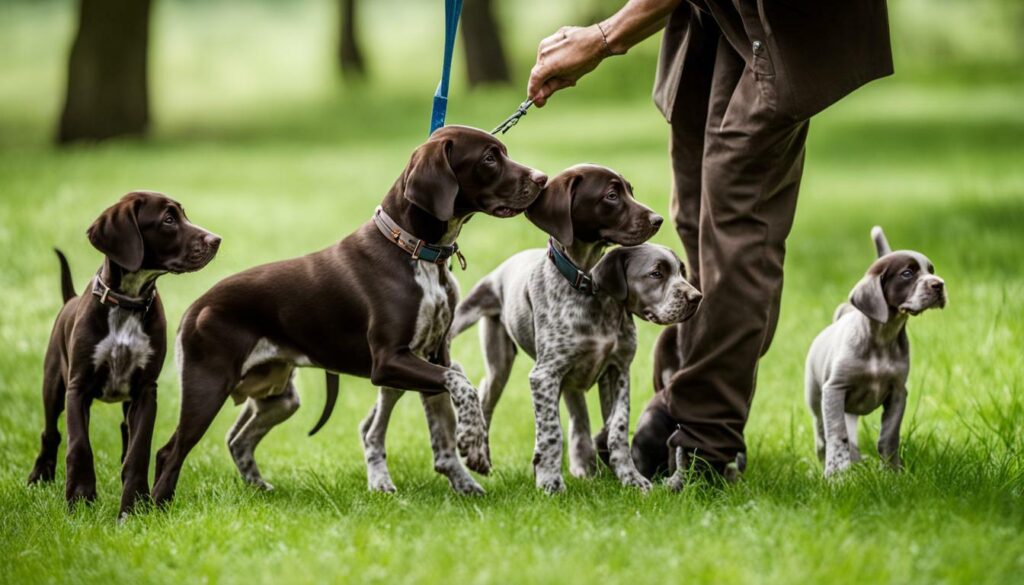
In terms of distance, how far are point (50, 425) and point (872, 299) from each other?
13.3 feet

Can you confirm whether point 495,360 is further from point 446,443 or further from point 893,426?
point 893,426

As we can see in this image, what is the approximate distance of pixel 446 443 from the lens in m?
6.23

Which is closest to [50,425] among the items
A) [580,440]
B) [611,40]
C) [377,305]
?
[377,305]

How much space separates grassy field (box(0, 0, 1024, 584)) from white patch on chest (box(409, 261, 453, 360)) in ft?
2.32

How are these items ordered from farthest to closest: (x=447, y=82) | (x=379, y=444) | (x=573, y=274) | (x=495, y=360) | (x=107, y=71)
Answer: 1. (x=107, y=71)
2. (x=495, y=360)
3. (x=379, y=444)
4. (x=447, y=82)
5. (x=573, y=274)

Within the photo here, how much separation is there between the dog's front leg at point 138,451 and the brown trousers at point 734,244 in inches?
93.1

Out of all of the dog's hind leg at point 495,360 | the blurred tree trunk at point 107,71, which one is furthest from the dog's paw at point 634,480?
the blurred tree trunk at point 107,71

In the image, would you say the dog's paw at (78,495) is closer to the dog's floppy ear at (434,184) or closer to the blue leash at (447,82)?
the dog's floppy ear at (434,184)

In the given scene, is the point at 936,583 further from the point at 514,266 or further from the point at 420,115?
the point at 420,115

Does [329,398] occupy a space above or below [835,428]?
above

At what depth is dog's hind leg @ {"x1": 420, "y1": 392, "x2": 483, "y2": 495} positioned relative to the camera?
612cm

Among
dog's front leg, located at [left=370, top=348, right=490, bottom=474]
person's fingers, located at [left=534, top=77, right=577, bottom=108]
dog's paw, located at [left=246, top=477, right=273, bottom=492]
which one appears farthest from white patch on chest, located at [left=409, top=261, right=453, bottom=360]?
dog's paw, located at [left=246, top=477, right=273, bottom=492]

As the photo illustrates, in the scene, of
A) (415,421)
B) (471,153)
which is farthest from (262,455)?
(471,153)

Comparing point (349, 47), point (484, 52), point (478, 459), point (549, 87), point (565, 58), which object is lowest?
point (478, 459)
